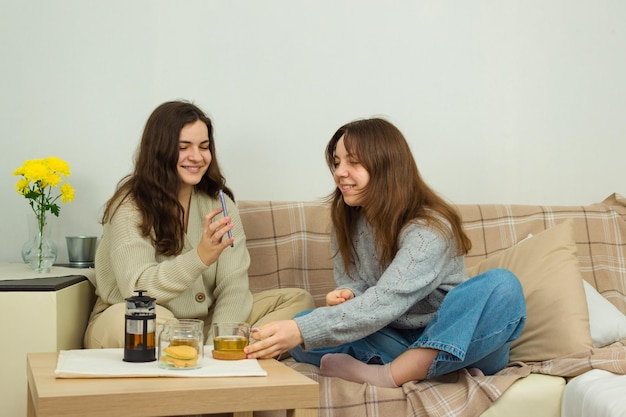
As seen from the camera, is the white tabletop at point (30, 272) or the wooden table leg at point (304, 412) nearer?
the wooden table leg at point (304, 412)

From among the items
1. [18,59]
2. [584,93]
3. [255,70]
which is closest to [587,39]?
[584,93]

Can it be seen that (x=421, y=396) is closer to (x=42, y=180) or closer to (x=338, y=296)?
(x=338, y=296)

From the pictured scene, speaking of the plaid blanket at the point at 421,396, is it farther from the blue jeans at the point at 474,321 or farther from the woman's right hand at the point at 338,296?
the woman's right hand at the point at 338,296

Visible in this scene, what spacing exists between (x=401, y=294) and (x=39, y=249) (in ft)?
3.68

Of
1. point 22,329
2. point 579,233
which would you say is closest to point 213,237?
point 22,329

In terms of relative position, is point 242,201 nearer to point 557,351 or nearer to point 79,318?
point 79,318

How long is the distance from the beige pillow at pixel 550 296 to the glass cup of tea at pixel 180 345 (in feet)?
3.13

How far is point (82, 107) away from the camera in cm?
264

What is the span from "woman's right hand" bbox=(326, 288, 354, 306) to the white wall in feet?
2.83

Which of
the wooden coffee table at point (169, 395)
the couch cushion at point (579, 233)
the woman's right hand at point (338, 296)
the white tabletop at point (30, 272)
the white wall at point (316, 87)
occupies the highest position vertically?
the white wall at point (316, 87)

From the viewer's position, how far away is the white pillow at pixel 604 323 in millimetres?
2260

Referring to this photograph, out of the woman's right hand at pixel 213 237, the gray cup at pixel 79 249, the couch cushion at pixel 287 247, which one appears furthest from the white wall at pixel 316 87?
the woman's right hand at pixel 213 237

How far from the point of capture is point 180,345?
4.88 feet

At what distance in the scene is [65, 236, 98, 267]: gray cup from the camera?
250cm
